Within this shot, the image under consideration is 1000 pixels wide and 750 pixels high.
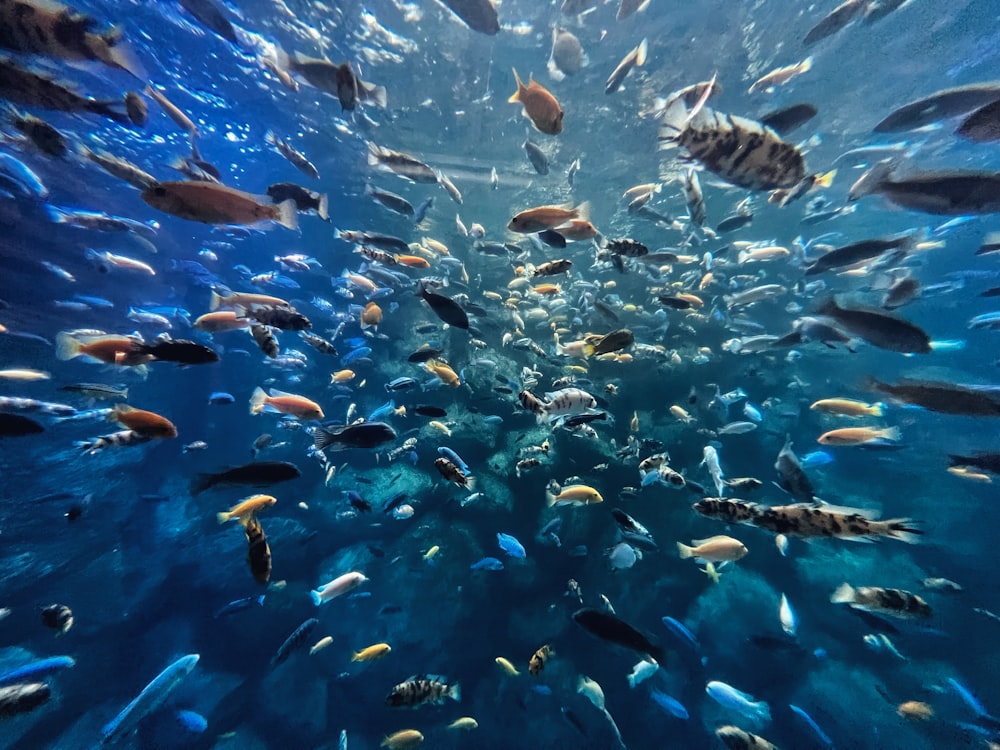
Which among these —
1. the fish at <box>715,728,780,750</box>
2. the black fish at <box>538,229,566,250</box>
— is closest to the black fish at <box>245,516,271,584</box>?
the black fish at <box>538,229,566,250</box>

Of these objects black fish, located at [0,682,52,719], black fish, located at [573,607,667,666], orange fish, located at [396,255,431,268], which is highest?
orange fish, located at [396,255,431,268]

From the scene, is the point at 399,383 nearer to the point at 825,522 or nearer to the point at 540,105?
the point at 540,105

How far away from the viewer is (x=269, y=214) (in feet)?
8.54

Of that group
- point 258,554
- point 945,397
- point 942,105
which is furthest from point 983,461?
point 258,554

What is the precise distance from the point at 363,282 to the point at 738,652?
12.2m

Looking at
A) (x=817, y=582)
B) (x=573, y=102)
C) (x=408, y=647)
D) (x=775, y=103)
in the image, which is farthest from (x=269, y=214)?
(x=775, y=103)

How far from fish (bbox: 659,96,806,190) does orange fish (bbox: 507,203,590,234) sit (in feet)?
4.33

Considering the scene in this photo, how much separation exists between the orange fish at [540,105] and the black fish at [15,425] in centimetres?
516

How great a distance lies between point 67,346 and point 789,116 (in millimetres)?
7465

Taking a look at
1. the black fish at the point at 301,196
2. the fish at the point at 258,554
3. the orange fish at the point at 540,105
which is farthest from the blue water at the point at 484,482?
the black fish at the point at 301,196

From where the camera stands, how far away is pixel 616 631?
3406 millimetres

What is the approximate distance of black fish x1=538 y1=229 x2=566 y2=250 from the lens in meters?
4.57

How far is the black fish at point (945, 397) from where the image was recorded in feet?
8.95

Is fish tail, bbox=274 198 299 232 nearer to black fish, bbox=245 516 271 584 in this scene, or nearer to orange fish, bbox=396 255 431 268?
black fish, bbox=245 516 271 584
